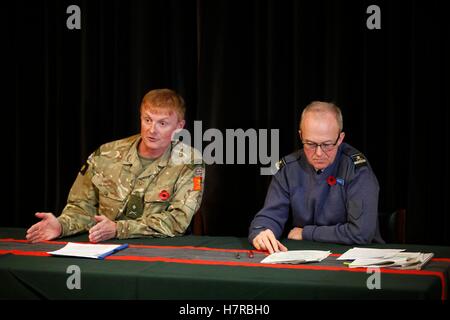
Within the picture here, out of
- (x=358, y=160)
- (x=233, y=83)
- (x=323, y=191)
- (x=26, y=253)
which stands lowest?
(x=26, y=253)

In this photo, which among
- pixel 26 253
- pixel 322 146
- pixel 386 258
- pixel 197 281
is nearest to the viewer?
pixel 197 281

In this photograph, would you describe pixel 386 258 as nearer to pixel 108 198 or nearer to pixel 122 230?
pixel 122 230

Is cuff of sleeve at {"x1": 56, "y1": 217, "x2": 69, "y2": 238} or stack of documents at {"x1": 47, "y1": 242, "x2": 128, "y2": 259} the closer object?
stack of documents at {"x1": 47, "y1": 242, "x2": 128, "y2": 259}

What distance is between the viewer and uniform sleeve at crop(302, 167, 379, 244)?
3.30 m

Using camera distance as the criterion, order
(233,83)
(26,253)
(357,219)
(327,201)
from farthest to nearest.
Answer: (233,83)
(327,201)
(357,219)
(26,253)

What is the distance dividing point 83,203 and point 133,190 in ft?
0.98

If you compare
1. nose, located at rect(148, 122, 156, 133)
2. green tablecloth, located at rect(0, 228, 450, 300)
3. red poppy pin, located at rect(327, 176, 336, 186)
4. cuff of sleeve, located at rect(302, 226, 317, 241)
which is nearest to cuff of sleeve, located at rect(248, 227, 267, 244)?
cuff of sleeve, located at rect(302, 226, 317, 241)

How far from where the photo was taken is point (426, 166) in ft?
13.9

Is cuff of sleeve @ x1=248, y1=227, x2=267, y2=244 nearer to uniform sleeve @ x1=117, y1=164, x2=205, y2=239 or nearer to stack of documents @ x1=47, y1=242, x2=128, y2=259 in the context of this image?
uniform sleeve @ x1=117, y1=164, x2=205, y2=239

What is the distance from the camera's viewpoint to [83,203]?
3.92m

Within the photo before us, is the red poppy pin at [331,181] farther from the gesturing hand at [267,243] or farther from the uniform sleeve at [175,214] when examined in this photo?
the uniform sleeve at [175,214]

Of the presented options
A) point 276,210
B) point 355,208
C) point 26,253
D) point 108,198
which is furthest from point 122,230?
point 355,208
